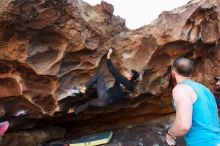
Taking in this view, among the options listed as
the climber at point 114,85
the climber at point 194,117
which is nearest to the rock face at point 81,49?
the climber at point 114,85

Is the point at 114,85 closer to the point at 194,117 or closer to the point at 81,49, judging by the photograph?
the point at 81,49

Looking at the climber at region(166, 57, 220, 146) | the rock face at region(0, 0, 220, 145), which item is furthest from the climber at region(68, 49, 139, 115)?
the climber at region(166, 57, 220, 146)

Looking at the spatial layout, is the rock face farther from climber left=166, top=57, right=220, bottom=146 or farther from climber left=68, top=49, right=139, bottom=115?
climber left=166, top=57, right=220, bottom=146

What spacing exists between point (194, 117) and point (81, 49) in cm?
384

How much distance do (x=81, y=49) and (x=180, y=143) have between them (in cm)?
282

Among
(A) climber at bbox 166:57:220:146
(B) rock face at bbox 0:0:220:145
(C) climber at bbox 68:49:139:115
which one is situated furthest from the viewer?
(C) climber at bbox 68:49:139:115

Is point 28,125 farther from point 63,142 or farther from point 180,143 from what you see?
point 180,143

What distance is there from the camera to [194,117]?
8.64 feet

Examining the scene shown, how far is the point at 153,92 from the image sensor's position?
6.92 m

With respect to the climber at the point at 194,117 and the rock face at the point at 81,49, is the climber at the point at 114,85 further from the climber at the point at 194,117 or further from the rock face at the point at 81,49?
the climber at the point at 194,117

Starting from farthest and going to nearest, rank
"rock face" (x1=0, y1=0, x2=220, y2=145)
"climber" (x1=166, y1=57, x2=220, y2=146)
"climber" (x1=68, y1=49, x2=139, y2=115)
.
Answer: "climber" (x1=68, y1=49, x2=139, y2=115), "rock face" (x1=0, y1=0, x2=220, y2=145), "climber" (x1=166, y1=57, x2=220, y2=146)

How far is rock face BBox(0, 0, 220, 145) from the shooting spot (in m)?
5.71

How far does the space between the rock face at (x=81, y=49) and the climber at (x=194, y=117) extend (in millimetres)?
3499

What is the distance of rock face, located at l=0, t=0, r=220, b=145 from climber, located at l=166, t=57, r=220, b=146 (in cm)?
350
